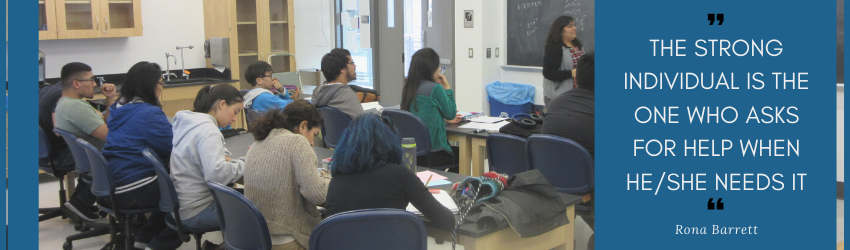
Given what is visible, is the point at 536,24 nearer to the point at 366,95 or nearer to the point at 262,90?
the point at 366,95

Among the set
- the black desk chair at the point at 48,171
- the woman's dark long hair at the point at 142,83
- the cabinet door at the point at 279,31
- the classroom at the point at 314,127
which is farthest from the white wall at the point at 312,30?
the woman's dark long hair at the point at 142,83

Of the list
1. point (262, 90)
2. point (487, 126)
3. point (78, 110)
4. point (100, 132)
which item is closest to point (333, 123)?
point (262, 90)

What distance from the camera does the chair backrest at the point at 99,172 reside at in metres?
2.96

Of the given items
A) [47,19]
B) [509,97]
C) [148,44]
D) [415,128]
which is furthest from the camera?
[509,97]

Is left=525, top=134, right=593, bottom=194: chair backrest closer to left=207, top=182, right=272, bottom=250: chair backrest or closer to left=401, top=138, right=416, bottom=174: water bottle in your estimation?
left=401, top=138, right=416, bottom=174: water bottle

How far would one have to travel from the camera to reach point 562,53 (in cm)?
493

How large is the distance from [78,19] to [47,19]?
10.1 inches

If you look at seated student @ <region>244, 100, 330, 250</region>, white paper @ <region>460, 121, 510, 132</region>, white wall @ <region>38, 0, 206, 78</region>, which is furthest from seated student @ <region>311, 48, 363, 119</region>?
white wall @ <region>38, 0, 206, 78</region>

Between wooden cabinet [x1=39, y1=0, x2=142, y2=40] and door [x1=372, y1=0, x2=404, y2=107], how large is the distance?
2.09 m

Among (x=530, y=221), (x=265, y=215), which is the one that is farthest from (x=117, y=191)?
(x=530, y=221)

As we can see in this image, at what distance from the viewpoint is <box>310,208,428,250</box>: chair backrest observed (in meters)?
1.85
